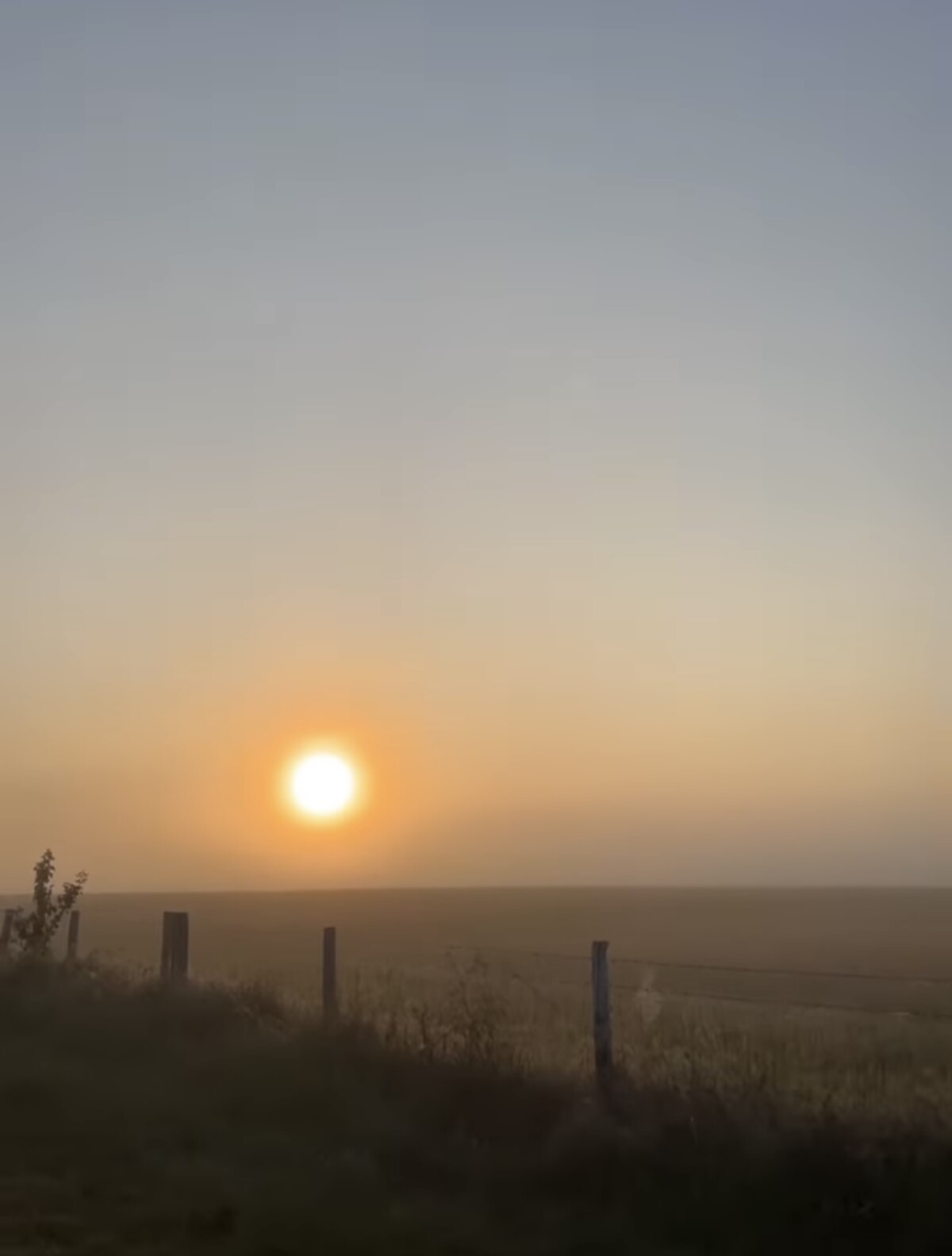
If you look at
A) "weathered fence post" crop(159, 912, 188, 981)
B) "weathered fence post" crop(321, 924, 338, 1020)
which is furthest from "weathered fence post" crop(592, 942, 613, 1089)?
"weathered fence post" crop(159, 912, 188, 981)

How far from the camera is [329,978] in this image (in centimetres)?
1714

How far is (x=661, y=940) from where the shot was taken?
243 ft

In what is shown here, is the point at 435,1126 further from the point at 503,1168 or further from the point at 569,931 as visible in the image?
the point at 569,931

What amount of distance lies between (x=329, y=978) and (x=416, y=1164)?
5.82m

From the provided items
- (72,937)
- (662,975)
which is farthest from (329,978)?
(662,975)

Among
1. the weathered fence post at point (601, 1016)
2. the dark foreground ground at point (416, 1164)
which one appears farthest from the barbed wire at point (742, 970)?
the dark foreground ground at point (416, 1164)

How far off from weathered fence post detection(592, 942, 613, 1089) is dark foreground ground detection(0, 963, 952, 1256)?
26 cm

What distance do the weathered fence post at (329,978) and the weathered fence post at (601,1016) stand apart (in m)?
3.84

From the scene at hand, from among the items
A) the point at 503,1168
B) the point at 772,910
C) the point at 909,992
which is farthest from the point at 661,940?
the point at 503,1168

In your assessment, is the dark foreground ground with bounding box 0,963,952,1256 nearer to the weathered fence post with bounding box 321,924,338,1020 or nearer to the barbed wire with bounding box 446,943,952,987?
the weathered fence post with bounding box 321,924,338,1020

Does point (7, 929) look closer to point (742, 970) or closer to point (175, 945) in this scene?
point (175, 945)

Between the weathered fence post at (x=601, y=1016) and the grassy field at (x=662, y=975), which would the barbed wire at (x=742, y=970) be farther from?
the weathered fence post at (x=601, y=1016)

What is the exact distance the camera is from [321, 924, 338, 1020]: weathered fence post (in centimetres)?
1648

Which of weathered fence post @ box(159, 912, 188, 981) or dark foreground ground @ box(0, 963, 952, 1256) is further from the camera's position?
weathered fence post @ box(159, 912, 188, 981)
